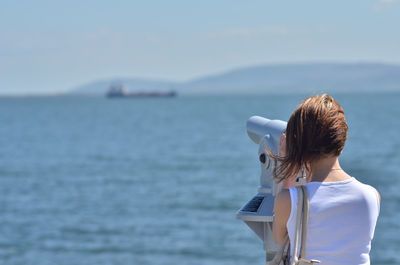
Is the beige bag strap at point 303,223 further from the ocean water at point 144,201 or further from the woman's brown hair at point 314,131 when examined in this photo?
the ocean water at point 144,201

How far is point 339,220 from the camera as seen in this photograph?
2059mm

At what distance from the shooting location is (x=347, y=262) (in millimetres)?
2062

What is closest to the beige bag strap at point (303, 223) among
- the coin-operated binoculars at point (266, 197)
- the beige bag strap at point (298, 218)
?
the beige bag strap at point (298, 218)

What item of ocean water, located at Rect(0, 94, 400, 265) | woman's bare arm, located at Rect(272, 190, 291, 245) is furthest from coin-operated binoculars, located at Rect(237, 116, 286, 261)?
ocean water, located at Rect(0, 94, 400, 265)

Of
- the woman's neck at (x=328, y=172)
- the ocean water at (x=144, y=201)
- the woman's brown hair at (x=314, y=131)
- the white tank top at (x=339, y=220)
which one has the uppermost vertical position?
the woman's brown hair at (x=314, y=131)

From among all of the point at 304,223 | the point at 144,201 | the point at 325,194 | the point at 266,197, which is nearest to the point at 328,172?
the point at 325,194

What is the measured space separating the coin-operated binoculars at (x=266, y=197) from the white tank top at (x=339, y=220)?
0.76ft

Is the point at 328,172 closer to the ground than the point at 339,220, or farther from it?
farther from it

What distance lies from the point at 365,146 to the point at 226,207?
18946 millimetres

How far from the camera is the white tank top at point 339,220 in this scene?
6.68ft

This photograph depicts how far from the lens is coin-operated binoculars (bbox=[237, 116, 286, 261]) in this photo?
2.27 m

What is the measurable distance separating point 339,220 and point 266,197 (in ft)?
1.14

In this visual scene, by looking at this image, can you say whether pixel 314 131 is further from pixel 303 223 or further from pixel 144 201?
pixel 144 201

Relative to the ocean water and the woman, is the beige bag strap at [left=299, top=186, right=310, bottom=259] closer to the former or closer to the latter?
the woman
